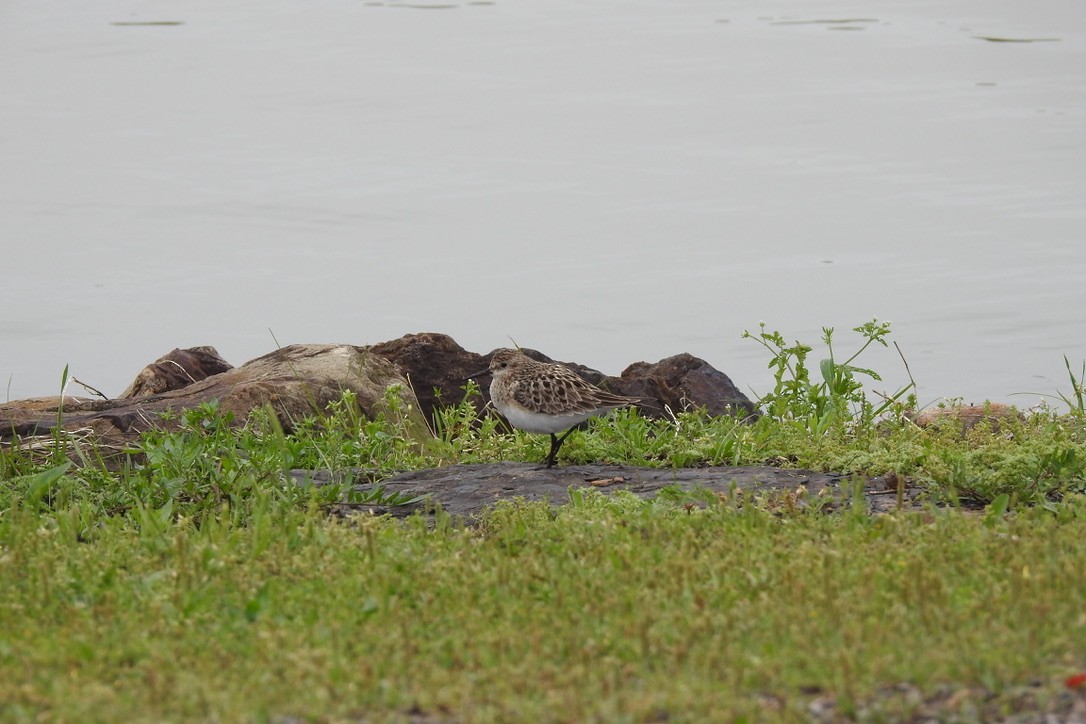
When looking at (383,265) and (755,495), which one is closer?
(755,495)

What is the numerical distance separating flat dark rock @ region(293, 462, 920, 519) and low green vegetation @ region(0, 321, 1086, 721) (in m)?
0.19

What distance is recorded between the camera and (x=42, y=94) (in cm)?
2773

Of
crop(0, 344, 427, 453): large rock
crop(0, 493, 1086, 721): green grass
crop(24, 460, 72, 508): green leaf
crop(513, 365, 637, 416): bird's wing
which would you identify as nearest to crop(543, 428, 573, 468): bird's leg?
crop(513, 365, 637, 416): bird's wing

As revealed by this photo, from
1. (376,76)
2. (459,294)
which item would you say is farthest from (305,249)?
(376,76)

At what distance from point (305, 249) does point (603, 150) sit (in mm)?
6178

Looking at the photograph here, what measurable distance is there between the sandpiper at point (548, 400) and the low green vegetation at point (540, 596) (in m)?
0.67

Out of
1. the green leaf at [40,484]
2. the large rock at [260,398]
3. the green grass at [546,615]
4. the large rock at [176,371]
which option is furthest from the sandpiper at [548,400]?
the large rock at [176,371]

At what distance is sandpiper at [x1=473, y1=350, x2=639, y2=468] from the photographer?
884 cm

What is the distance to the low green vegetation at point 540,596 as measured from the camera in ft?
16.3

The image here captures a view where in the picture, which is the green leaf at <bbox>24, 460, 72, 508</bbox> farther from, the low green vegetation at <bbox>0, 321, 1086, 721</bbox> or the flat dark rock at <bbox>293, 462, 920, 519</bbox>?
the flat dark rock at <bbox>293, 462, 920, 519</bbox>

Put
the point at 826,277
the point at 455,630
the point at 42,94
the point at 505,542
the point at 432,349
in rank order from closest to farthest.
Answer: the point at 455,630 < the point at 505,542 < the point at 432,349 < the point at 826,277 < the point at 42,94

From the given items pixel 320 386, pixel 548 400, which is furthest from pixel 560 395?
pixel 320 386

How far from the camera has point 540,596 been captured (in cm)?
606

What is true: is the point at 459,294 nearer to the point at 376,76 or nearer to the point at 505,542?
the point at 505,542
